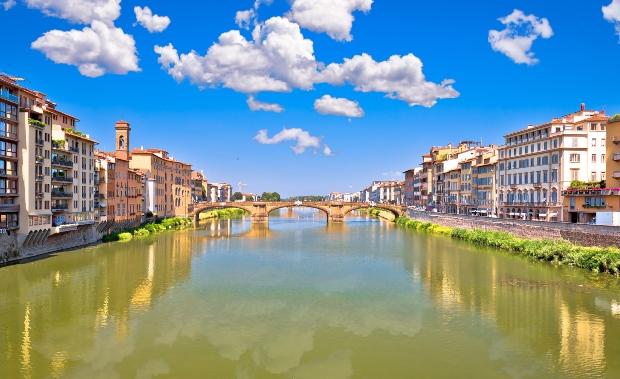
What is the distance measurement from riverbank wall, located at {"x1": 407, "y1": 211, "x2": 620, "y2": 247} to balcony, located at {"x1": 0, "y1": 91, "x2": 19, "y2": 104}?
46.5 metres

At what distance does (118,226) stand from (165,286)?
34123mm

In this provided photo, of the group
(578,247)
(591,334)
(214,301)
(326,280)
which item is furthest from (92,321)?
(578,247)

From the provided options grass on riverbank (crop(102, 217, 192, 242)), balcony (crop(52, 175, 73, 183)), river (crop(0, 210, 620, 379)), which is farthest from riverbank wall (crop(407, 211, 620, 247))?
balcony (crop(52, 175, 73, 183))

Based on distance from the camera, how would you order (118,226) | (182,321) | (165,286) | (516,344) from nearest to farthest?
(516,344) < (182,321) < (165,286) < (118,226)

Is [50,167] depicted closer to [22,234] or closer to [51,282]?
[22,234]

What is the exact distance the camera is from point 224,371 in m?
18.3

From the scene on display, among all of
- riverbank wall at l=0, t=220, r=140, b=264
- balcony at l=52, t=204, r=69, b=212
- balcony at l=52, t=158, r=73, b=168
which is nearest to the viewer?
riverbank wall at l=0, t=220, r=140, b=264

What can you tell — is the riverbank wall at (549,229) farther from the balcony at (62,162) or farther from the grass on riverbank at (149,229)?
the balcony at (62,162)

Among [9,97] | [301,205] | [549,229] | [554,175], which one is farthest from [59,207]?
[301,205]

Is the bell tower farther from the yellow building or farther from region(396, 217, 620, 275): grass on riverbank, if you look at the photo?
the yellow building

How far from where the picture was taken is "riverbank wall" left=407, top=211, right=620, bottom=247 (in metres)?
39.7

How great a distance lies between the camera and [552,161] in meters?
57.2

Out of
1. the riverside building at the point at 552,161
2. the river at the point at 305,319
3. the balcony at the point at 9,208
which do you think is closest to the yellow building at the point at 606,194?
the riverside building at the point at 552,161

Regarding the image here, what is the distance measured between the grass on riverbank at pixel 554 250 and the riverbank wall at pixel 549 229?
91cm
